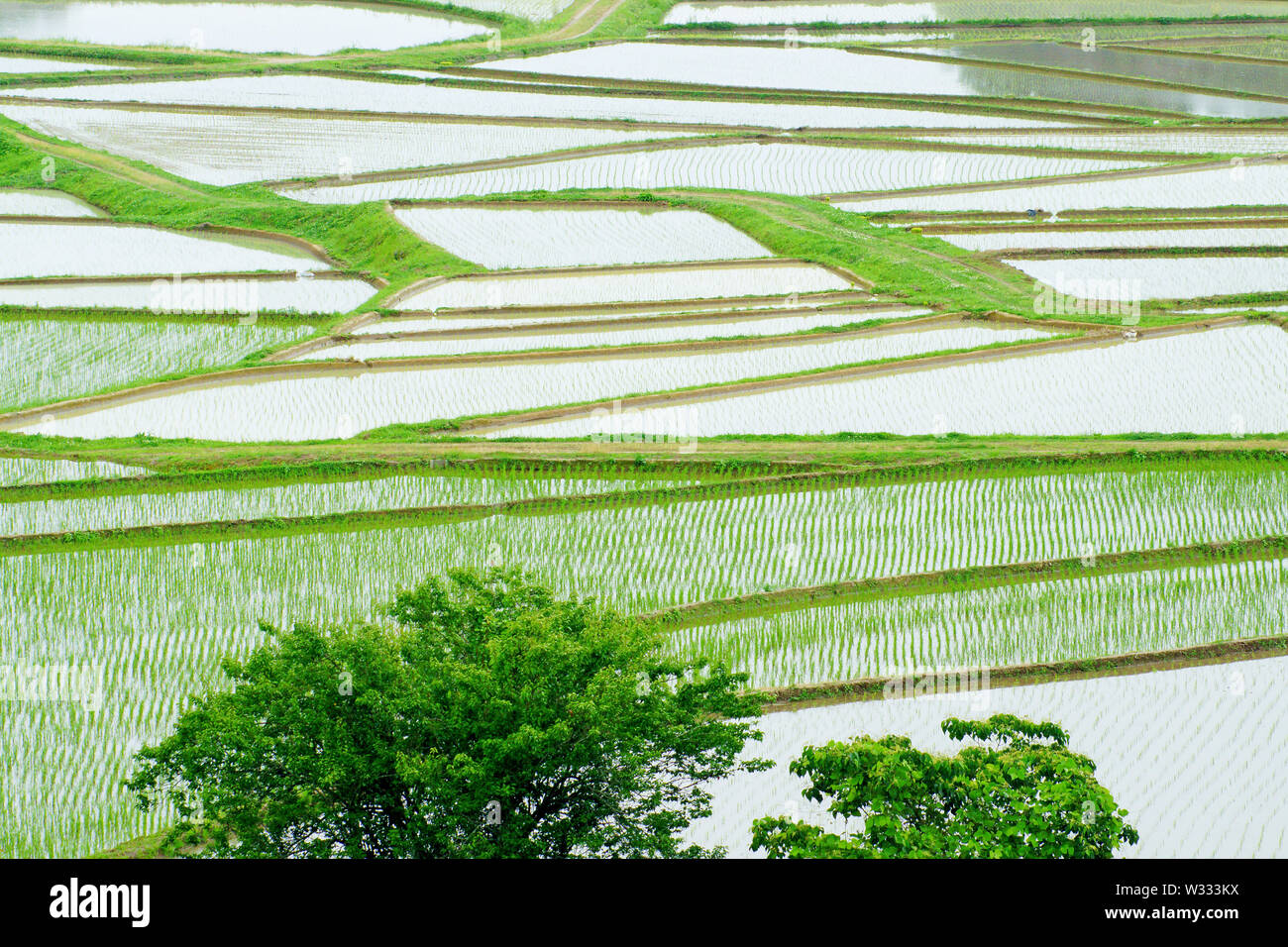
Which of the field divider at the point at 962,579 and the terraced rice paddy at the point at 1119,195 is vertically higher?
the terraced rice paddy at the point at 1119,195

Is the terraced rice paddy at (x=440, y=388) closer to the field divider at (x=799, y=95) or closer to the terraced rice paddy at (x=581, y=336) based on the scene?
the terraced rice paddy at (x=581, y=336)

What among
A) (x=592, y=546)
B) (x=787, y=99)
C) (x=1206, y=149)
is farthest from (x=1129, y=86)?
(x=592, y=546)

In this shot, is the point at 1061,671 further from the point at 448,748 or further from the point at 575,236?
the point at 575,236

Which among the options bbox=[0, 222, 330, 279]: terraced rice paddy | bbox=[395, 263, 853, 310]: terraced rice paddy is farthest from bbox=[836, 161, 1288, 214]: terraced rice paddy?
bbox=[0, 222, 330, 279]: terraced rice paddy

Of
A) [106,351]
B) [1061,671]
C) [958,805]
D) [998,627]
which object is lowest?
[958,805]

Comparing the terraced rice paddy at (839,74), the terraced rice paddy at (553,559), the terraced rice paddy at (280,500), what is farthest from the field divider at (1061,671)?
the terraced rice paddy at (839,74)

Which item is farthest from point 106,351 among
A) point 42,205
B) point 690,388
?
point 42,205

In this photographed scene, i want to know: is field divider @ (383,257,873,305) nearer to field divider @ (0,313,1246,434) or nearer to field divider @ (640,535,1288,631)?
field divider @ (0,313,1246,434)
